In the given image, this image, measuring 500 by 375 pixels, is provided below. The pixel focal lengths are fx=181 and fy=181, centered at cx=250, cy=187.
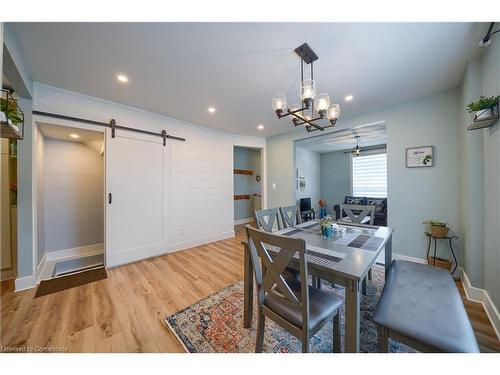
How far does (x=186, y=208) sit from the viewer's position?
3.60m

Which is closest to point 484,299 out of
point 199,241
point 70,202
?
point 199,241

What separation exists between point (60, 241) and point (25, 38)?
3190mm

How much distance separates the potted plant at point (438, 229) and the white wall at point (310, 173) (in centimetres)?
343

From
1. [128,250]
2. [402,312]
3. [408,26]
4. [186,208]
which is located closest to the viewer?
[402,312]

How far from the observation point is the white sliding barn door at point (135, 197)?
274 centimetres

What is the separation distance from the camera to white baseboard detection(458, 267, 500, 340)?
1489 millimetres

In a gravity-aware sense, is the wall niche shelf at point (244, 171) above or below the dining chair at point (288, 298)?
above

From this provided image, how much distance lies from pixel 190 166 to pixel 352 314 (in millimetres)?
3380

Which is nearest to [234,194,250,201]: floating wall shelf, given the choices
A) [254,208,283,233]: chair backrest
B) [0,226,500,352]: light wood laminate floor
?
[0,226,500,352]: light wood laminate floor

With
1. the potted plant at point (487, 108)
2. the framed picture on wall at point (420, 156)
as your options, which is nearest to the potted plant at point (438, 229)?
the framed picture on wall at point (420, 156)

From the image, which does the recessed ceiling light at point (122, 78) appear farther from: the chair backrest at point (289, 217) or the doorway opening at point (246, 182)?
the doorway opening at point (246, 182)

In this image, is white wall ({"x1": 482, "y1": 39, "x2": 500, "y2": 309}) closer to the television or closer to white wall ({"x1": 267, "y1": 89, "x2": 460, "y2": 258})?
white wall ({"x1": 267, "y1": 89, "x2": 460, "y2": 258})

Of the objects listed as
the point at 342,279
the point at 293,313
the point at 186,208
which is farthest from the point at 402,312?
the point at 186,208
